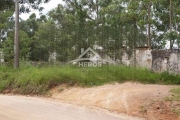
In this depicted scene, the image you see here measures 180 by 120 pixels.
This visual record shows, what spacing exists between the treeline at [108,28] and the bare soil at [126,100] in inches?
153

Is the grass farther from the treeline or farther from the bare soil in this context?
the treeline

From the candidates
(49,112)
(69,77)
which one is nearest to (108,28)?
(69,77)

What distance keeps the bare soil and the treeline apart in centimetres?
388

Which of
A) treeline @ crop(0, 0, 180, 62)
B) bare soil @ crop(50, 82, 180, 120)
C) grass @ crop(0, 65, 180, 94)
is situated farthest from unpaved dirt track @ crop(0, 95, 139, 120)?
treeline @ crop(0, 0, 180, 62)

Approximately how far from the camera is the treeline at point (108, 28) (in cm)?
1461

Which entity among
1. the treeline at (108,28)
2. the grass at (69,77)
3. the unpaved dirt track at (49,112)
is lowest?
the unpaved dirt track at (49,112)

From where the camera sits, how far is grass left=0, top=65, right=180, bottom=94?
11305mm

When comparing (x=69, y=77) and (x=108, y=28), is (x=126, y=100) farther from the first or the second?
(x=108, y=28)

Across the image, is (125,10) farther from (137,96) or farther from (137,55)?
(137,96)

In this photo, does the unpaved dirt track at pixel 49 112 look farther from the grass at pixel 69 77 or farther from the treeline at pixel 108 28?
the treeline at pixel 108 28

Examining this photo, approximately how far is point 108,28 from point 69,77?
15.1 ft


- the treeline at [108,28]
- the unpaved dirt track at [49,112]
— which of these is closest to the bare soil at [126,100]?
the unpaved dirt track at [49,112]

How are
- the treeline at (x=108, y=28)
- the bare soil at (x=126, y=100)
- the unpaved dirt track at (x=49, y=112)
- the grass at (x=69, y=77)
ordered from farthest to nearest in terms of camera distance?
Result: the treeline at (x=108, y=28) < the grass at (x=69, y=77) < the bare soil at (x=126, y=100) < the unpaved dirt track at (x=49, y=112)

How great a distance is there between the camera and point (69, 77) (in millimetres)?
11320
